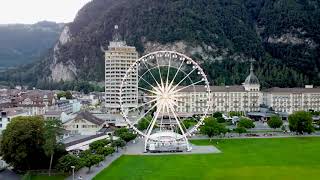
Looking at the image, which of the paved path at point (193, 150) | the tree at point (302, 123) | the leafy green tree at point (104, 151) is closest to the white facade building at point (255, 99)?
the tree at point (302, 123)

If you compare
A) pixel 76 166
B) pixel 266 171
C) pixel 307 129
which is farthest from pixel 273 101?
pixel 76 166

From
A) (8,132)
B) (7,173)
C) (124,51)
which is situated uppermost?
(124,51)

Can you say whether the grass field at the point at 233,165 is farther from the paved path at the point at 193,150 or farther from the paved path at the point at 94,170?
the paved path at the point at 193,150

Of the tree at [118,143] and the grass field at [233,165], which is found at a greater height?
the tree at [118,143]

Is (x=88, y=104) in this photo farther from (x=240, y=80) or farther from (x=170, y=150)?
(x=170, y=150)

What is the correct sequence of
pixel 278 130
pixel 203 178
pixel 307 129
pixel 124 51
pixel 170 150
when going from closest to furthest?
pixel 203 178 < pixel 170 150 < pixel 307 129 < pixel 278 130 < pixel 124 51

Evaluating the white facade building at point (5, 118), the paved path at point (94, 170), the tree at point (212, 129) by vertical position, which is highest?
the white facade building at point (5, 118)

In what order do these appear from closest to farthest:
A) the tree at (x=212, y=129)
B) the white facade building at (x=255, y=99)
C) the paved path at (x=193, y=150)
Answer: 1. the paved path at (x=193, y=150)
2. the tree at (x=212, y=129)
3. the white facade building at (x=255, y=99)

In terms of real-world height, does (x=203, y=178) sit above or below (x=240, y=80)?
below
